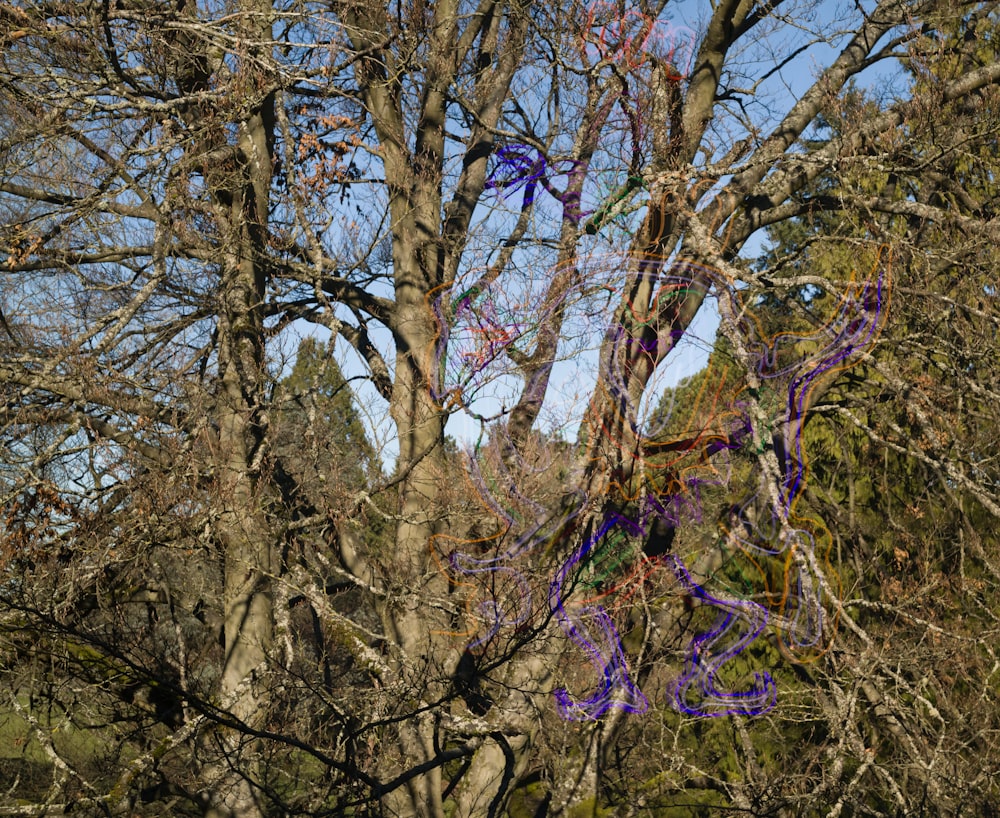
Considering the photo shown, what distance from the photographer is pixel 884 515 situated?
37.6ft

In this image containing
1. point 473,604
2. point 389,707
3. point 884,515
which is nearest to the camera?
point 389,707

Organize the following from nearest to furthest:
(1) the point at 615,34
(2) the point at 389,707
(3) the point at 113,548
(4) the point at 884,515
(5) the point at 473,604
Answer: (2) the point at 389,707, (3) the point at 113,548, (5) the point at 473,604, (1) the point at 615,34, (4) the point at 884,515

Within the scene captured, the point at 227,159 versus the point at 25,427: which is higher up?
the point at 227,159

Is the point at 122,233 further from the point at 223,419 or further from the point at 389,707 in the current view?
the point at 389,707

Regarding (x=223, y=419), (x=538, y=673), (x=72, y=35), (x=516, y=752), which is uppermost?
(x=72, y=35)

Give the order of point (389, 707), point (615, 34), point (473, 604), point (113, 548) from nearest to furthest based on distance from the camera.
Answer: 1. point (389, 707)
2. point (113, 548)
3. point (473, 604)
4. point (615, 34)

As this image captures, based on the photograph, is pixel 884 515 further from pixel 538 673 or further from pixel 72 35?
pixel 72 35

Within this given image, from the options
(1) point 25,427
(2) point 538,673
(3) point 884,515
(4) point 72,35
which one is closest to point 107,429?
(1) point 25,427

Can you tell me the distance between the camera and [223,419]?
7.56m

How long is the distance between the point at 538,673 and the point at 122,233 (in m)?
5.12

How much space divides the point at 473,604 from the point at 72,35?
16.4ft

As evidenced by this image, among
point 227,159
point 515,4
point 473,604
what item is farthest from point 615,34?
point 473,604

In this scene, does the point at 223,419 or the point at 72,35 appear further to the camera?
the point at 223,419

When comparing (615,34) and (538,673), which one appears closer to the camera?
(538,673)
